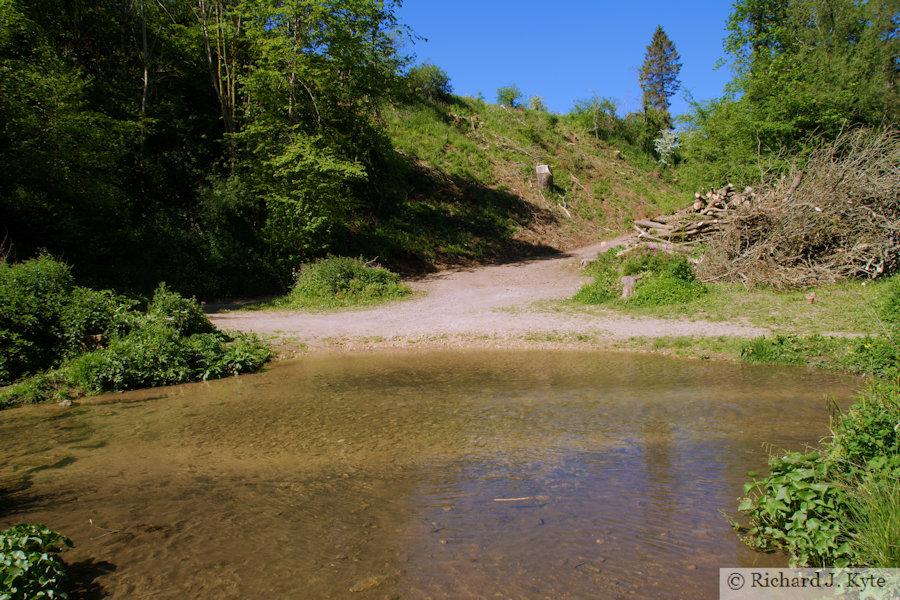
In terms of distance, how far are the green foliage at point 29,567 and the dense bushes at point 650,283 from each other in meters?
12.9

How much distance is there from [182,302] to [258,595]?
8693 mm

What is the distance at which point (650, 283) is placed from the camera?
1445 centimetres

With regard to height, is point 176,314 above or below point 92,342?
above

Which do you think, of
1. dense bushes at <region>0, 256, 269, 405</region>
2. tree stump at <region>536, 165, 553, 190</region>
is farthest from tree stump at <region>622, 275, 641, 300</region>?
tree stump at <region>536, 165, 553, 190</region>

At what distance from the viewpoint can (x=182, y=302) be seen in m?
10.9

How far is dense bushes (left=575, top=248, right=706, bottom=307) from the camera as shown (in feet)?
45.9

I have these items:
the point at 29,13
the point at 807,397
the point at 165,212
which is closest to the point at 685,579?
the point at 807,397

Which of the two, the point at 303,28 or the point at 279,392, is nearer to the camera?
the point at 279,392

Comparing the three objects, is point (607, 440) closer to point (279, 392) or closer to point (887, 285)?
point (279, 392)

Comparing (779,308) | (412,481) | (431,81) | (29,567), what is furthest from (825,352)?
(431,81)

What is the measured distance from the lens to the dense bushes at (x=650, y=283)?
1398 cm

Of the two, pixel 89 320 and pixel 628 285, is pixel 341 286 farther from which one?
pixel 628 285

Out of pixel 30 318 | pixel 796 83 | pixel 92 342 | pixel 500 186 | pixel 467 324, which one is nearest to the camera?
pixel 30 318

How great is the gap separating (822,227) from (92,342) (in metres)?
17.2
